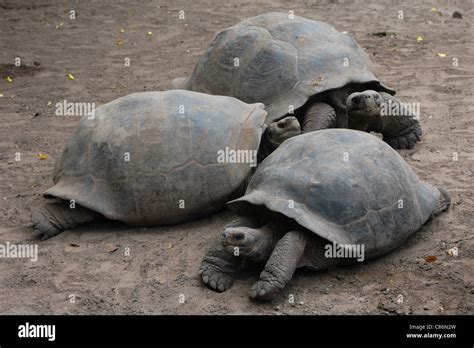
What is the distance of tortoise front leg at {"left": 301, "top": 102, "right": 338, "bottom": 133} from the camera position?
19.0 feet

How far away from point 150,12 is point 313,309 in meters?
8.17

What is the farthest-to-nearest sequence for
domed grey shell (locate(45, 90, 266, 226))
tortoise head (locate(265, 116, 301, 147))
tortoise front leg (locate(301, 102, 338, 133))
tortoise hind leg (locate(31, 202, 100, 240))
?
tortoise front leg (locate(301, 102, 338, 133)) → tortoise head (locate(265, 116, 301, 147)) → tortoise hind leg (locate(31, 202, 100, 240)) → domed grey shell (locate(45, 90, 266, 226))

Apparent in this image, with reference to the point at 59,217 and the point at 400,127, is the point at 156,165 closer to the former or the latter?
the point at 59,217

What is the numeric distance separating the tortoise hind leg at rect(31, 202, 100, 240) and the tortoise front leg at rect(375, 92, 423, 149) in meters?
2.48

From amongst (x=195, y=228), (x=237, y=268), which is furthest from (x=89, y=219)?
(x=237, y=268)

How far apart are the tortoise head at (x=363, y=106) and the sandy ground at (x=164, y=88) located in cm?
49

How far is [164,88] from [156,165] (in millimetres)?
3091

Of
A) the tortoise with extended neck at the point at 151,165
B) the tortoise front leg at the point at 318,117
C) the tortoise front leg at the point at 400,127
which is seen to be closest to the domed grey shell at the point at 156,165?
the tortoise with extended neck at the point at 151,165

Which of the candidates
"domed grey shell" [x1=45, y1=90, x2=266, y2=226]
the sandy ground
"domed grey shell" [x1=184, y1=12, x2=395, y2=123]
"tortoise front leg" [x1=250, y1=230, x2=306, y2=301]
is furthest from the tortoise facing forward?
"domed grey shell" [x1=184, y1=12, x2=395, y2=123]

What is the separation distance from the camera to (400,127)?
6.01 meters

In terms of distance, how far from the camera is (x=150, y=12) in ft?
36.8

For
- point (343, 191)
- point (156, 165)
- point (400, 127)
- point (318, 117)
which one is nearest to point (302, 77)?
point (318, 117)

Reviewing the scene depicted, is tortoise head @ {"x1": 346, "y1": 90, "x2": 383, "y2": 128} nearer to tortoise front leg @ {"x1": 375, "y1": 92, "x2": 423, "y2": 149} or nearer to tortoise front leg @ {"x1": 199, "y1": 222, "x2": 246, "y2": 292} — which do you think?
tortoise front leg @ {"x1": 375, "y1": 92, "x2": 423, "y2": 149}
